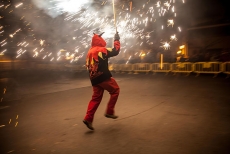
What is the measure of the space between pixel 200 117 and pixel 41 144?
309cm

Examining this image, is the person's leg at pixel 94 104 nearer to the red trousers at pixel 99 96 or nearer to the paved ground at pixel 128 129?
the red trousers at pixel 99 96

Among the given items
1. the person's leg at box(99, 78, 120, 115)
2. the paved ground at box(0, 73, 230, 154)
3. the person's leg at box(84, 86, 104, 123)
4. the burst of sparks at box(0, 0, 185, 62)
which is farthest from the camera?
the burst of sparks at box(0, 0, 185, 62)

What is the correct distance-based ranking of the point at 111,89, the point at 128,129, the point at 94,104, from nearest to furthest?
the point at 128,129
the point at 94,104
the point at 111,89

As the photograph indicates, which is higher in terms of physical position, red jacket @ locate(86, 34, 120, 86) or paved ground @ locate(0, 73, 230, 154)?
red jacket @ locate(86, 34, 120, 86)

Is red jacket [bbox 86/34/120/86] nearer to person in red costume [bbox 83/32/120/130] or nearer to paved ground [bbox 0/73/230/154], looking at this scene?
person in red costume [bbox 83/32/120/130]

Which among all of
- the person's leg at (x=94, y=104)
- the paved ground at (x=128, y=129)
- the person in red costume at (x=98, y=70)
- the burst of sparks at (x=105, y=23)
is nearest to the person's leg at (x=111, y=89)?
the person in red costume at (x=98, y=70)

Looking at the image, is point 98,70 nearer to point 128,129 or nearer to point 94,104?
point 94,104

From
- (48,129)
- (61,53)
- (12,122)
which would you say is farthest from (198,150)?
(61,53)

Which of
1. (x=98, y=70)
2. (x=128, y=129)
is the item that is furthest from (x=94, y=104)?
(x=128, y=129)

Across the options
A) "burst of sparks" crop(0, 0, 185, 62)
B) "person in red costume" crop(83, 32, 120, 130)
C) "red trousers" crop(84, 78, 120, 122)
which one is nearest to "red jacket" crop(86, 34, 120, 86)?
"person in red costume" crop(83, 32, 120, 130)

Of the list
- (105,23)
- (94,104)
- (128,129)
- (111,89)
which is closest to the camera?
(128,129)

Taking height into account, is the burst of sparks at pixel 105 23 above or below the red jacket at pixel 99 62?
above

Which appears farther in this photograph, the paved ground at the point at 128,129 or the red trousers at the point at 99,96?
the red trousers at the point at 99,96

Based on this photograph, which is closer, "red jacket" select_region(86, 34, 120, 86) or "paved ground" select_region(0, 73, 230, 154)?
"paved ground" select_region(0, 73, 230, 154)
